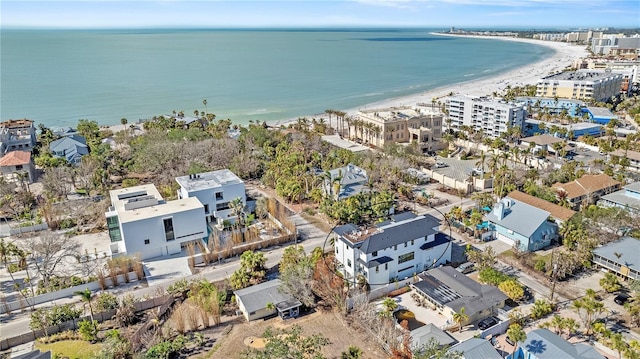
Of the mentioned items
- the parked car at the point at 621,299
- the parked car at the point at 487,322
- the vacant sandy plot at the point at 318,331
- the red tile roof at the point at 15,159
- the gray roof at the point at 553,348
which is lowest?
the parked car at the point at 621,299

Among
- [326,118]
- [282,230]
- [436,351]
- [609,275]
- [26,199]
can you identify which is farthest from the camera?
[326,118]

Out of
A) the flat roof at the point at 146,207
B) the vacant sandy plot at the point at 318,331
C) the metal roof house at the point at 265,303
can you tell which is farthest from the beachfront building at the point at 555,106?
the metal roof house at the point at 265,303

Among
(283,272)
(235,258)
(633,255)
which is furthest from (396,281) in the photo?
(633,255)

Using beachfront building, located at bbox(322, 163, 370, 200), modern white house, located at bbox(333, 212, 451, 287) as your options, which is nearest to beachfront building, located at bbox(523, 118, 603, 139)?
beachfront building, located at bbox(322, 163, 370, 200)

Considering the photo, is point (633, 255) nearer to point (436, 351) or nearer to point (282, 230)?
point (436, 351)

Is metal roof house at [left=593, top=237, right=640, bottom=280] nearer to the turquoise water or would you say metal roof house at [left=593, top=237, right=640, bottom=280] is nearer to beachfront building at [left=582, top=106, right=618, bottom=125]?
beachfront building at [left=582, top=106, right=618, bottom=125]

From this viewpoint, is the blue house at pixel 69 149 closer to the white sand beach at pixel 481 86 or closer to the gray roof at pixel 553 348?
the white sand beach at pixel 481 86

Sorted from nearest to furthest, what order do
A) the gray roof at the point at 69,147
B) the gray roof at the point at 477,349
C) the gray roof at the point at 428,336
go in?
the gray roof at the point at 477,349 < the gray roof at the point at 428,336 < the gray roof at the point at 69,147
